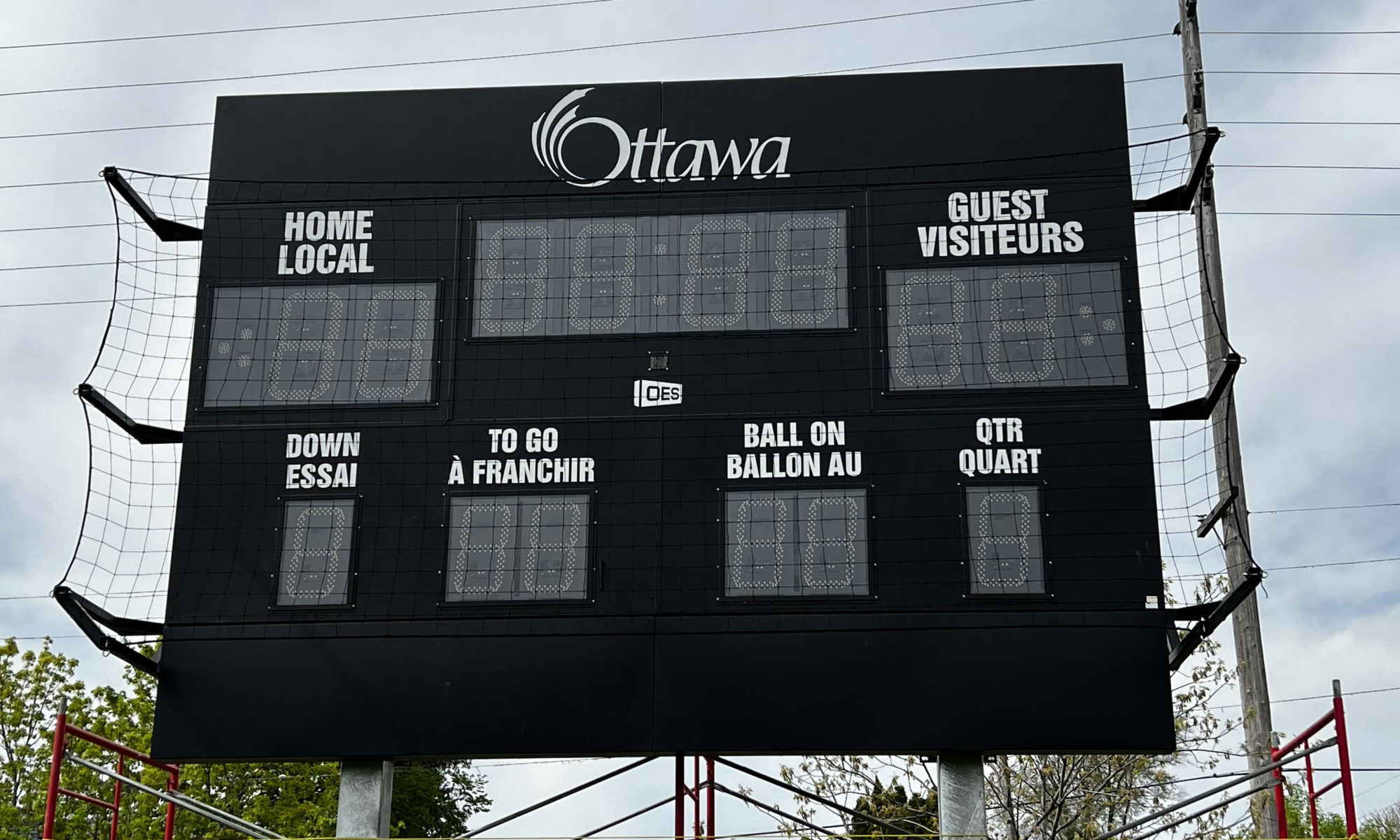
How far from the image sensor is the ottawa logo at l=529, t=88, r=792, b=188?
9109mm

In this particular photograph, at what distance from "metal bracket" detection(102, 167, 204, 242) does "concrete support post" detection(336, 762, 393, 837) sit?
10.5 feet

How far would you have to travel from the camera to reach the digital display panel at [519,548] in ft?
27.3

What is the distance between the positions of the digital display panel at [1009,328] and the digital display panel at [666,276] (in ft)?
1.29

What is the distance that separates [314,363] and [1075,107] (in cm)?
454

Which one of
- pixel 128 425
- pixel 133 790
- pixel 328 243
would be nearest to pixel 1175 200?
pixel 328 243

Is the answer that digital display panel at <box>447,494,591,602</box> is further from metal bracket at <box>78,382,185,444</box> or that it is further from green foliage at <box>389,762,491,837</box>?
green foliage at <box>389,762,491,837</box>

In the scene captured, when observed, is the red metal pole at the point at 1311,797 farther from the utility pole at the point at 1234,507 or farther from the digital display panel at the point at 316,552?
the digital display panel at the point at 316,552

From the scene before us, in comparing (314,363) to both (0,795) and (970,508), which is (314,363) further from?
(0,795)

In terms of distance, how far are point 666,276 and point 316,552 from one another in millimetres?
2421

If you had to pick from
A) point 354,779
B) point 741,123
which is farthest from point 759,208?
point 354,779

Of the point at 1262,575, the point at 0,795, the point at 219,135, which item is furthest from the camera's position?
the point at 0,795

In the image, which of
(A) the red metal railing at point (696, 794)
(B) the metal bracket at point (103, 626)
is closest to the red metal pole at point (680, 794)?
(A) the red metal railing at point (696, 794)

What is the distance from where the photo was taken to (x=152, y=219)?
9352 mm

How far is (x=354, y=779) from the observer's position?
844 cm
